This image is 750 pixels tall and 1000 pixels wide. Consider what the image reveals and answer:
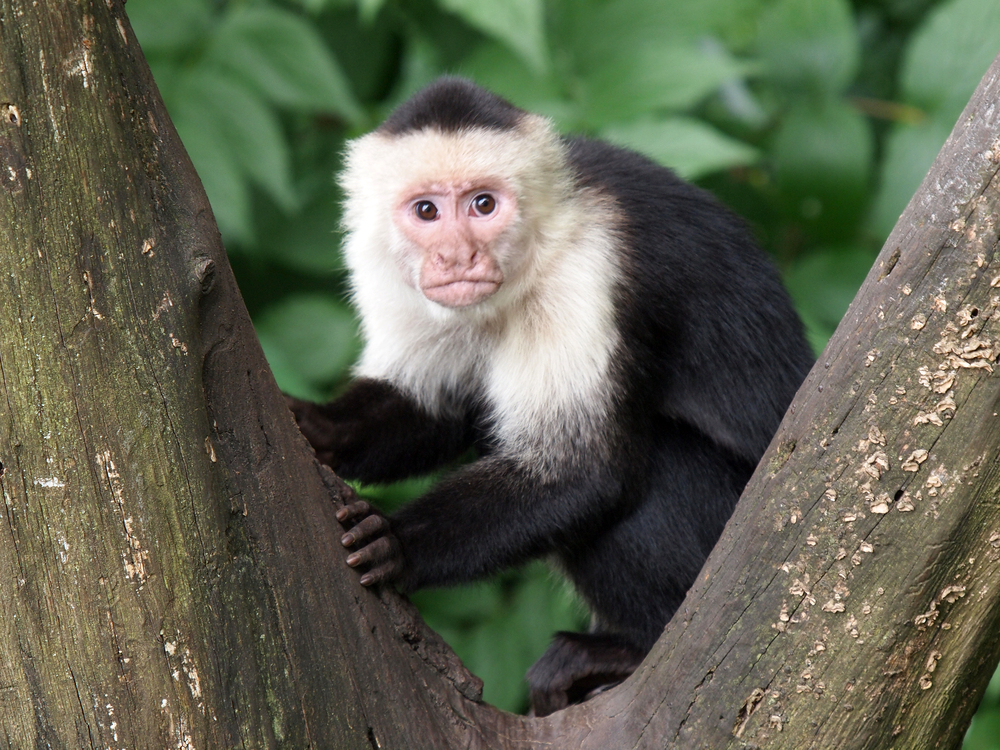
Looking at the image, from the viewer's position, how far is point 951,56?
3.38m

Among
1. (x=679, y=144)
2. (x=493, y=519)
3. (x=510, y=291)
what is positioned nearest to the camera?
(x=493, y=519)

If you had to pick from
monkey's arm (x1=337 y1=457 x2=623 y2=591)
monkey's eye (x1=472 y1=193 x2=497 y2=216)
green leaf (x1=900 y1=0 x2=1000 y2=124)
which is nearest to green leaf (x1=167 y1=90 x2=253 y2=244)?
monkey's eye (x1=472 y1=193 x2=497 y2=216)

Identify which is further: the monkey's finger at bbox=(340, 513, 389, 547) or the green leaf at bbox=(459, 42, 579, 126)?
the green leaf at bbox=(459, 42, 579, 126)

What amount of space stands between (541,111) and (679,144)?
0.49 metres

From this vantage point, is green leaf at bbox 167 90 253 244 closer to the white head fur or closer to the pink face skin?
the white head fur

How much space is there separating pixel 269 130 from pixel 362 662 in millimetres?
2007

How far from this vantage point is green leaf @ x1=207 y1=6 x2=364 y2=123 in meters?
3.20

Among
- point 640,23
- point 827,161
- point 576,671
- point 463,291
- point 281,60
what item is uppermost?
point 281,60

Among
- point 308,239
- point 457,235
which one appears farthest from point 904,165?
point 308,239

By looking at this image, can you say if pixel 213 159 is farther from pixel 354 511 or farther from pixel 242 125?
pixel 354 511

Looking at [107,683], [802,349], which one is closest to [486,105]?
[802,349]

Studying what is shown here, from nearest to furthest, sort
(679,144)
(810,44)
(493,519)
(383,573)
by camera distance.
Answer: (383,573) < (493,519) < (679,144) < (810,44)

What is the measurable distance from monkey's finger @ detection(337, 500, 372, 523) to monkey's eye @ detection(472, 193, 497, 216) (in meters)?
0.81

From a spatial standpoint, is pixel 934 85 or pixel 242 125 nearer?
pixel 242 125
